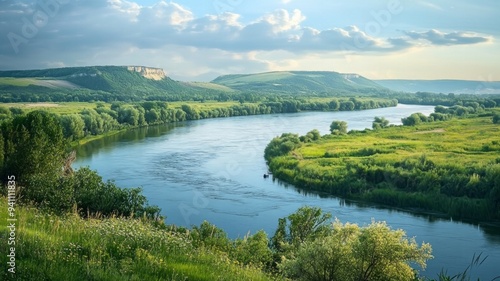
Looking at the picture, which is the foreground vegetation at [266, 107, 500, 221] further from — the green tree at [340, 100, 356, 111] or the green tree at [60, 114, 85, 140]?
the green tree at [340, 100, 356, 111]

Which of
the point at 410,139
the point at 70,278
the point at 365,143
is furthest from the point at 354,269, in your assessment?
the point at 410,139

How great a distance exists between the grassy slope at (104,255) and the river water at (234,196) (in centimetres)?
1614

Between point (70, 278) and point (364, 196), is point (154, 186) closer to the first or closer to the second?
point (364, 196)

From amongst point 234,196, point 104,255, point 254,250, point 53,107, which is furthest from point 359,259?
point 53,107

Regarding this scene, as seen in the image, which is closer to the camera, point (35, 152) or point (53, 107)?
point (35, 152)

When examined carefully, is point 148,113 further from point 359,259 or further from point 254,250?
point 359,259

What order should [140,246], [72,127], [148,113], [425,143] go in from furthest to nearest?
[148,113] < [72,127] < [425,143] < [140,246]

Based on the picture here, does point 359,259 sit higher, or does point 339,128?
point 339,128

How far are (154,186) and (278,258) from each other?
2049 cm

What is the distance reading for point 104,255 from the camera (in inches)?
314

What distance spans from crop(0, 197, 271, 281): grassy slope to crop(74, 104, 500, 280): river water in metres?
16.1

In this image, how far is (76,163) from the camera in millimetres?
47062

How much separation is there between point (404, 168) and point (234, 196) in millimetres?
14629

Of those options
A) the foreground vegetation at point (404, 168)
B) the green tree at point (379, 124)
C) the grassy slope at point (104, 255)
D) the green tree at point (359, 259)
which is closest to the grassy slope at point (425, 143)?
the foreground vegetation at point (404, 168)
